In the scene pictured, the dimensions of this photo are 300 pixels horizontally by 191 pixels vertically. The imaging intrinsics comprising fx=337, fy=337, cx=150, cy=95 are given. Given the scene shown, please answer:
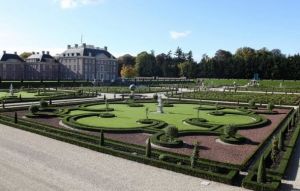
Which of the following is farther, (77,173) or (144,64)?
(144,64)

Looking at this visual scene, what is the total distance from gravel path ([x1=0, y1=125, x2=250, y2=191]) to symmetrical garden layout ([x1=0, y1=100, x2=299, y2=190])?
786 mm

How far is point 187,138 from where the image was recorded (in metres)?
22.0

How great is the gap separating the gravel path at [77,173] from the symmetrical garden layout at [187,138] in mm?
786

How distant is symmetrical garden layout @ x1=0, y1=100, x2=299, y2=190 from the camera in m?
15.8

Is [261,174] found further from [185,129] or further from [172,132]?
[185,129]

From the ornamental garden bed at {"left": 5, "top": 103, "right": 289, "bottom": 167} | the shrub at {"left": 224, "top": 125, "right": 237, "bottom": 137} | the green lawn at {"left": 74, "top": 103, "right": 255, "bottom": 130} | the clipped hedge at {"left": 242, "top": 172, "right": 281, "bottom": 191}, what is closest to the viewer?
the clipped hedge at {"left": 242, "top": 172, "right": 281, "bottom": 191}

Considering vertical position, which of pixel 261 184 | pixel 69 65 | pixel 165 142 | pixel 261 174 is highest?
pixel 69 65

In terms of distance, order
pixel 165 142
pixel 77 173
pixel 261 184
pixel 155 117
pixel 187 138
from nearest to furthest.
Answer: pixel 261 184, pixel 77 173, pixel 165 142, pixel 187 138, pixel 155 117

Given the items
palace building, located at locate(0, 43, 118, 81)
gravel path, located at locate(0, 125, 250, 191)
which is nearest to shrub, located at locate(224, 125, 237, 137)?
gravel path, located at locate(0, 125, 250, 191)

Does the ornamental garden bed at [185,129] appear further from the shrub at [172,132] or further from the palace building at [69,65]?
the palace building at [69,65]

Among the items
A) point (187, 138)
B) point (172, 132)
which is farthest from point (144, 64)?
point (172, 132)

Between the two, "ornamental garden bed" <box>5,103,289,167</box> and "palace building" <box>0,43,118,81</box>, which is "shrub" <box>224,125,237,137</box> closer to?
"ornamental garden bed" <box>5,103,289,167</box>

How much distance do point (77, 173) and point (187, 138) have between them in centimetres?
906

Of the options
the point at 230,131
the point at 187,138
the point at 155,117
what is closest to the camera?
the point at 230,131
